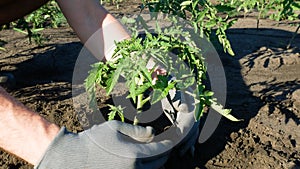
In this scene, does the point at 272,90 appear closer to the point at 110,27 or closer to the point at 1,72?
the point at 110,27

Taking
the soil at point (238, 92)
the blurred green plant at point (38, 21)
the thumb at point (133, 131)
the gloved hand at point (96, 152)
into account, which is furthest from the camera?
the blurred green plant at point (38, 21)

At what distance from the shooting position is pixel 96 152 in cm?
138

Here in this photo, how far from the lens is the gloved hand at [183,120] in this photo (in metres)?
1.65

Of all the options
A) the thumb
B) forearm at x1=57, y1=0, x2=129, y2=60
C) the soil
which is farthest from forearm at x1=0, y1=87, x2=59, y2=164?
forearm at x1=57, y1=0, x2=129, y2=60

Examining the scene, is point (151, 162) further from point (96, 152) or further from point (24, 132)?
point (24, 132)

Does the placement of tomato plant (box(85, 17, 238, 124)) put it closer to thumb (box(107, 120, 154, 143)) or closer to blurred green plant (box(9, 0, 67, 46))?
thumb (box(107, 120, 154, 143))

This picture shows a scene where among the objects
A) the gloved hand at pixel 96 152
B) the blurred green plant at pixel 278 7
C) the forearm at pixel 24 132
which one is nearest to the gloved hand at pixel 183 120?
the gloved hand at pixel 96 152

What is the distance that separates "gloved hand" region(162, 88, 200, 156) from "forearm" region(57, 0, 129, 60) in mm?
382

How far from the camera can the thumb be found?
1.45m

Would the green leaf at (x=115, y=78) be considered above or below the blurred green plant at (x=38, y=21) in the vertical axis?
above

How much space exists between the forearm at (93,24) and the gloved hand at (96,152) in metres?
0.60

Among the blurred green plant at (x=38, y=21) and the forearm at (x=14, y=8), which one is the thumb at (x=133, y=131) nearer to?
the forearm at (x=14, y=8)

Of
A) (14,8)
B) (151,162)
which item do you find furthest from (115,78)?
(14,8)

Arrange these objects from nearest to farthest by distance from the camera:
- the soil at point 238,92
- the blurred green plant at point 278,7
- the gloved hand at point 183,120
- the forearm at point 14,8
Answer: the gloved hand at point 183,120
the soil at point 238,92
the forearm at point 14,8
the blurred green plant at point 278,7
